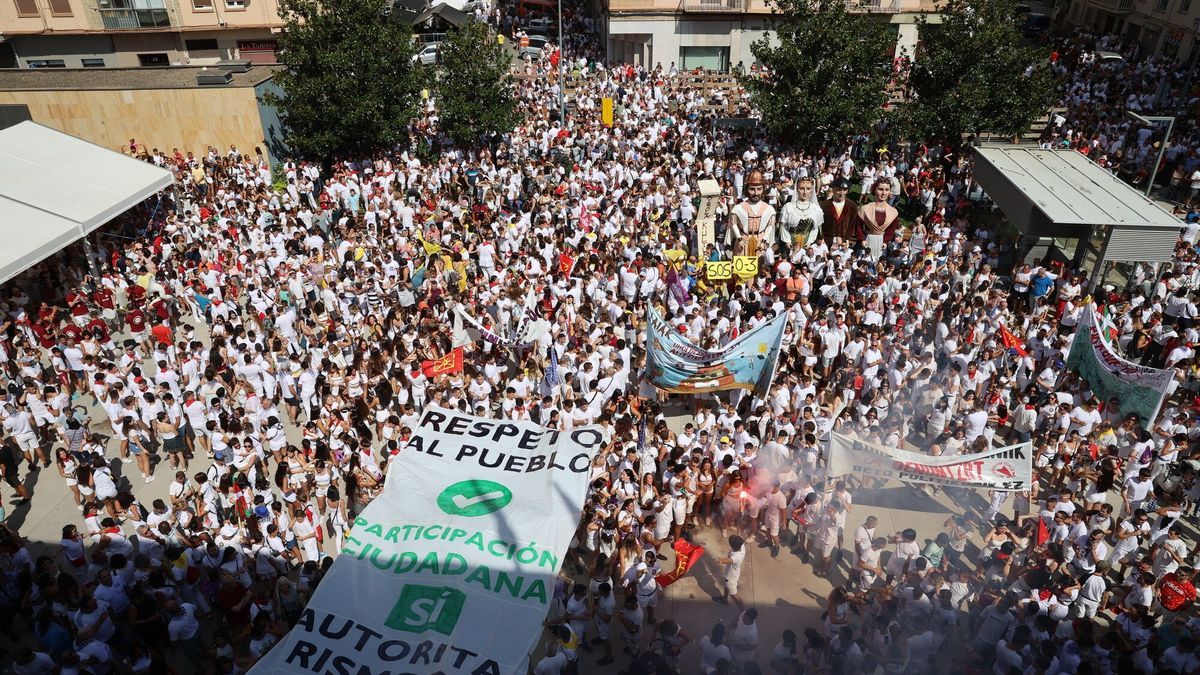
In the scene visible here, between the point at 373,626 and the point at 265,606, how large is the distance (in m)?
2.20

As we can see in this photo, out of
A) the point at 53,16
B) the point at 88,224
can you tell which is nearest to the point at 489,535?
the point at 88,224

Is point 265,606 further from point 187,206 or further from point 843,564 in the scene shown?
point 187,206

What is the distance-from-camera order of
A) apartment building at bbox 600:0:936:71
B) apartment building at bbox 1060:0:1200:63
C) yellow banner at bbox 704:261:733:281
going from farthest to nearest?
apartment building at bbox 600:0:936:71 < apartment building at bbox 1060:0:1200:63 < yellow banner at bbox 704:261:733:281

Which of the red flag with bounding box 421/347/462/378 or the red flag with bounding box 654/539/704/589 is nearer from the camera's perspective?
the red flag with bounding box 654/539/704/589

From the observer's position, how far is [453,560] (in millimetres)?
8438

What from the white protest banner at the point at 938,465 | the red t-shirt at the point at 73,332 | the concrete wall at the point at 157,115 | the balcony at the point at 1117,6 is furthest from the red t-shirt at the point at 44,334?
the balcony at the point at 1117,6

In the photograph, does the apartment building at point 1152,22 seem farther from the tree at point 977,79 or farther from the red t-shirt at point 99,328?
the red t-shirt at point 99,328

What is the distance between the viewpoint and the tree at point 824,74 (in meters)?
23.3

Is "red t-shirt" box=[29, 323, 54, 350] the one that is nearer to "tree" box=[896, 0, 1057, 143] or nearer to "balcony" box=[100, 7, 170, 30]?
"tree" box=[896, 0, 1057, 143]

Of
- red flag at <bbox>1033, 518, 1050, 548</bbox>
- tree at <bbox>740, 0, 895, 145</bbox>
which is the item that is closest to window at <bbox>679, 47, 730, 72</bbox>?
tree at <bbox>740, 0, 895, 145</bbox>

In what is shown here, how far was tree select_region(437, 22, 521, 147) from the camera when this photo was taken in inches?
984

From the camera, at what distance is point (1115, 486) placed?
12172 mm

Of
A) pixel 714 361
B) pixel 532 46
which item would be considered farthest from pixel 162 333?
pixel 532 46

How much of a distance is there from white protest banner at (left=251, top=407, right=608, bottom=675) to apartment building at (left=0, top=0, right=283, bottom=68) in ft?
Answer: 104
